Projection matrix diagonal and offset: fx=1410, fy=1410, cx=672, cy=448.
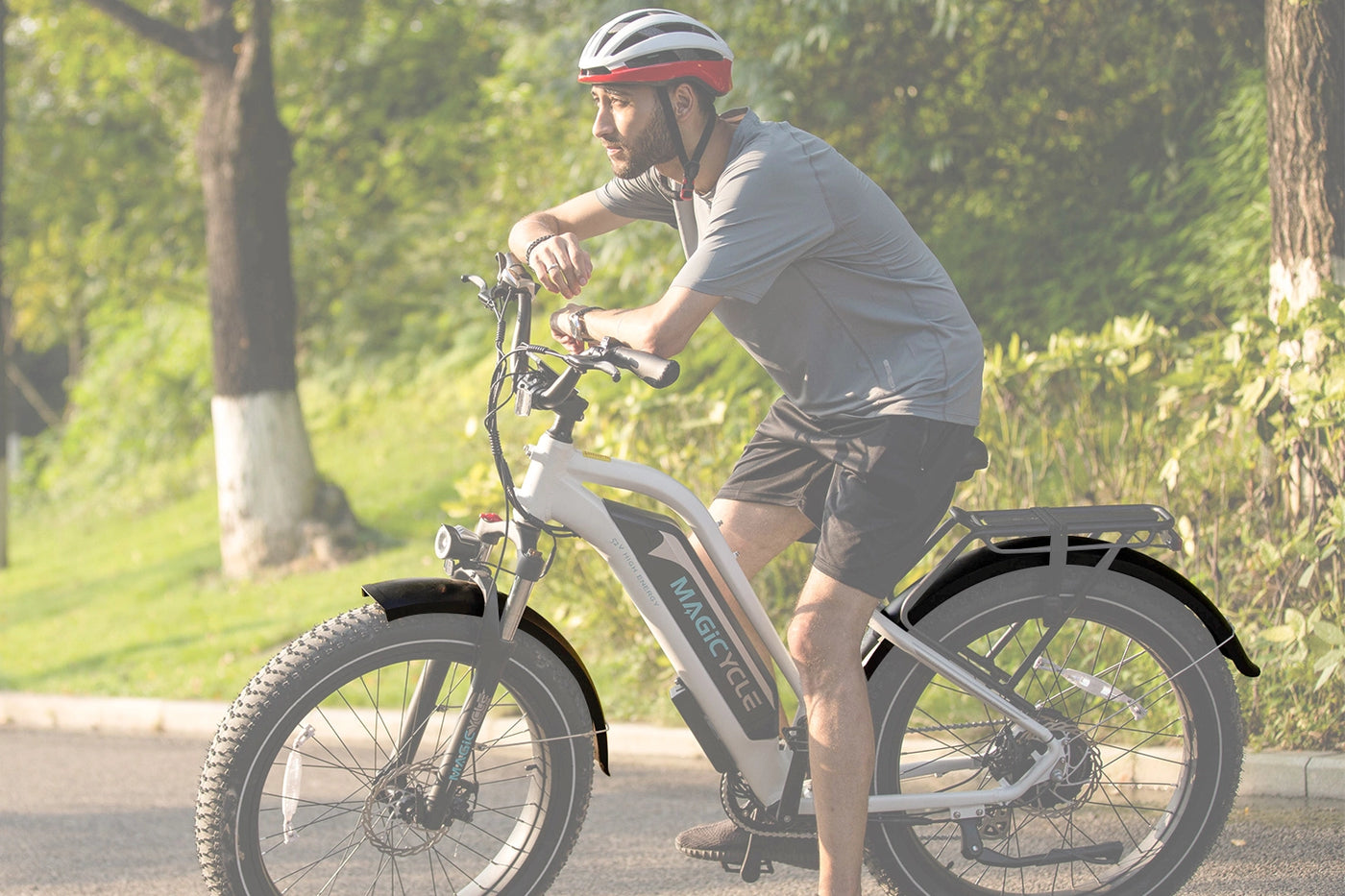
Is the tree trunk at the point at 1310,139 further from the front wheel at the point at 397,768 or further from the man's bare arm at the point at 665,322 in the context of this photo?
the front wheel at the point at 397,768

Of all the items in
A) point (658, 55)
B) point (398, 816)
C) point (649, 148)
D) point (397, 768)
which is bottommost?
point (398, 816)

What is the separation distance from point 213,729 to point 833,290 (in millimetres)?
4696

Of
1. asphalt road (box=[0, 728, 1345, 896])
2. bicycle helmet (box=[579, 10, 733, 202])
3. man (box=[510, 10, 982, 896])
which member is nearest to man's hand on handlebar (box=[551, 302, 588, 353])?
man (box=[510, 10, 982, 896])

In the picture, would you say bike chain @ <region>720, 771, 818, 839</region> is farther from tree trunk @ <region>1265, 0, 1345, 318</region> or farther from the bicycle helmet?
tree trunk @ <region>1265, 0, 1345, 318</region>

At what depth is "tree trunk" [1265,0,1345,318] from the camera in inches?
207

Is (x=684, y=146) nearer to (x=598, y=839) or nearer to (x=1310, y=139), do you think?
(x=598, y=839)

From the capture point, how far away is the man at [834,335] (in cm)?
291

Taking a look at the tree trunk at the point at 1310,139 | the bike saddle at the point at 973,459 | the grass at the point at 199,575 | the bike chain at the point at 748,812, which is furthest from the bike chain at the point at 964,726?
the grass at the point at 199,575

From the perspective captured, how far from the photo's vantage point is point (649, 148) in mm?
2992

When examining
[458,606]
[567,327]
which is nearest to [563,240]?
[567,327]

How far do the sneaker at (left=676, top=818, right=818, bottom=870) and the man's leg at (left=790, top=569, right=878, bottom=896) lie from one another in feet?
0.36

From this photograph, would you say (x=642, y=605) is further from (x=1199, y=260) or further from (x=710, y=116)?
(x=1199, y=260)

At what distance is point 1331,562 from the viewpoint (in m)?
4.78

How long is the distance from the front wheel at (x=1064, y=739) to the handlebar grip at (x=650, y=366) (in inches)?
34.6
